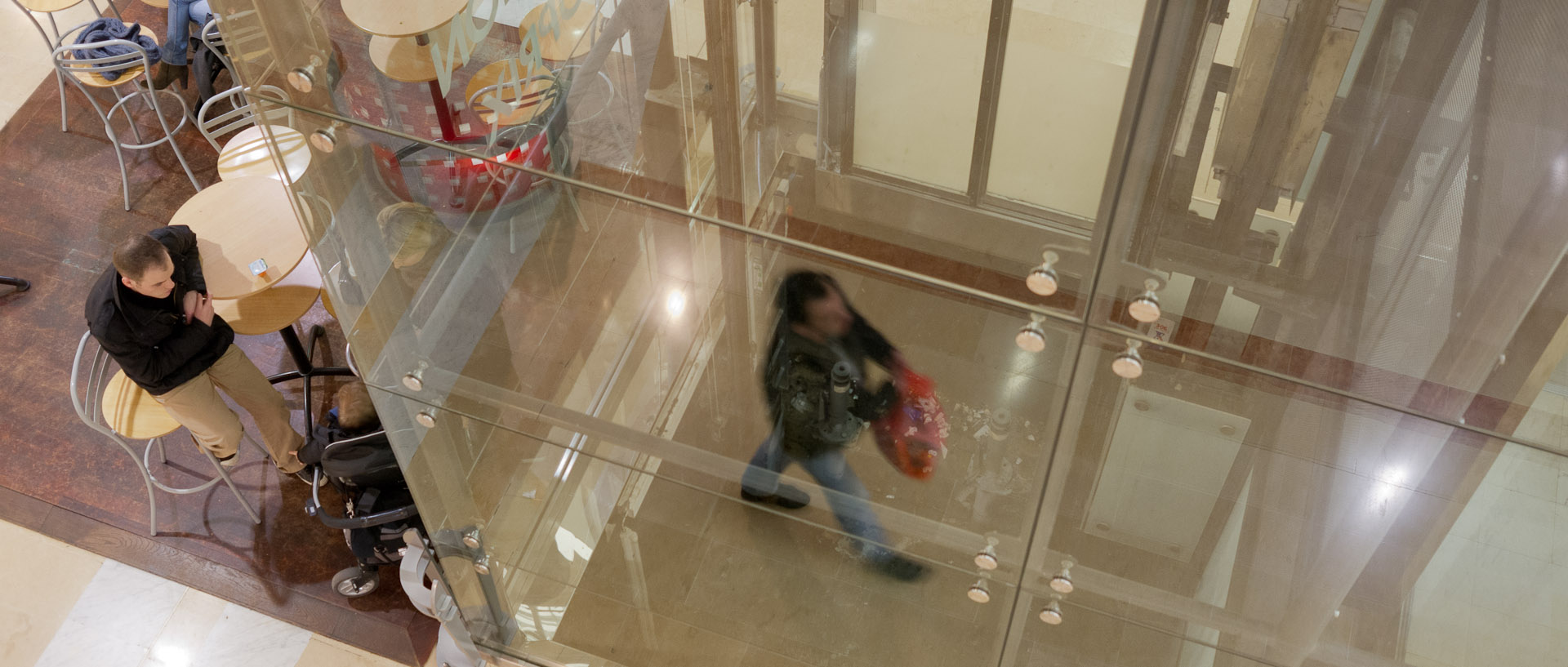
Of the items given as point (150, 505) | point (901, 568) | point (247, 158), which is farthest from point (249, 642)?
point (901, 568)

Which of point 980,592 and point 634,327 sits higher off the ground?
point 634,327

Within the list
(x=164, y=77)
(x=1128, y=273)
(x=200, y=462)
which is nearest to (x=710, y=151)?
(x=1128, y=273)

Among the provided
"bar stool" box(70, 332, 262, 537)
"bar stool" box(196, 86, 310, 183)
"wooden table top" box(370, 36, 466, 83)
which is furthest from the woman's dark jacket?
"bar stool" box(70, 332, 262, 537)

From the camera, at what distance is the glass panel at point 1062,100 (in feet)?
5.12

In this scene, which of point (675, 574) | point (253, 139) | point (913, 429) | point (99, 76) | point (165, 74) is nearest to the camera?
point (913, 429)

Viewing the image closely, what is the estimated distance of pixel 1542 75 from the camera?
1506mm

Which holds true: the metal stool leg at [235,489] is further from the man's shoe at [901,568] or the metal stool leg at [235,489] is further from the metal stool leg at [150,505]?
the man's shoe at [901,568]

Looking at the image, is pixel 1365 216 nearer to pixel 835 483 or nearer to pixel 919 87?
pixel 919 87

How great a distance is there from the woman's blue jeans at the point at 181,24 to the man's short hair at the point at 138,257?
6.32ft

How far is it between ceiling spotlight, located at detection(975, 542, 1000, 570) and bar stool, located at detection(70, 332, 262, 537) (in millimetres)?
2964

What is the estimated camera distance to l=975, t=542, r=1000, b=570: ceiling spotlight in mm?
2379

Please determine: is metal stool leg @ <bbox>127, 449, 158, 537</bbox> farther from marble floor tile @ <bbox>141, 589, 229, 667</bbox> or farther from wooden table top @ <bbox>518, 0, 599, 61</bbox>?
wooden table top @ <bbox>518, 0, 599, 61</bbox>

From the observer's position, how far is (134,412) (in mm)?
4160

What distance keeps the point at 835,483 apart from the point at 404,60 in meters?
1.15
